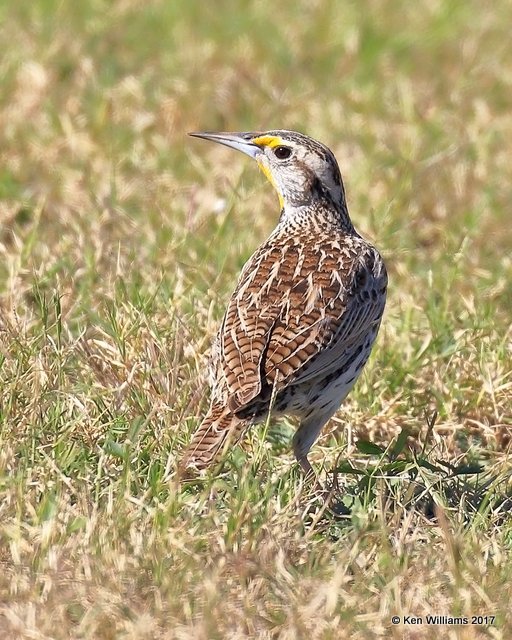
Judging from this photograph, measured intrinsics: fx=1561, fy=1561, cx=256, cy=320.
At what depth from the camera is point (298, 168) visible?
6.05 m

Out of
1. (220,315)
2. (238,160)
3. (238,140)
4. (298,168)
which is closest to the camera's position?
(298,168)

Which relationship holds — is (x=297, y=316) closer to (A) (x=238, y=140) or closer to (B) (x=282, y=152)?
(B) (x=282, y=152)

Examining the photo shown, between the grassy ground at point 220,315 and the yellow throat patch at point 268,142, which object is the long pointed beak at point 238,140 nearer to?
the yellow throat patch at point 268,142

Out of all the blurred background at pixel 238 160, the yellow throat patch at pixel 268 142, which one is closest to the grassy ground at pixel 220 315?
the blurred background at pixel 238 160

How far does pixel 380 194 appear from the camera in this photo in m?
8.27

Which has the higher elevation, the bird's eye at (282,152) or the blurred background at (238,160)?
the bird's eye at (282,152)

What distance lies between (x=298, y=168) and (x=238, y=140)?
332 mm

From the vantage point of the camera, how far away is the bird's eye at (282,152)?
607 cm

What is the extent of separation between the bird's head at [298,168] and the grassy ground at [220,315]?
0.61 meters

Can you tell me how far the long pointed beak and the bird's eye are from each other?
0.31 feet

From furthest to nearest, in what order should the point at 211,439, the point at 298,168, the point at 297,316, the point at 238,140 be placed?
the point at 238,140
the point at 298,168
the point at 297,316
the point at 211,439

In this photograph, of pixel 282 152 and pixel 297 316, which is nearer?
pixel 297 316

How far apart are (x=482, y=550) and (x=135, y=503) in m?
1.05

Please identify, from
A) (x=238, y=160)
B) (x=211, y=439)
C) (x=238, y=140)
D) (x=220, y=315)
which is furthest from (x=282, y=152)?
(x=238, y=160)
